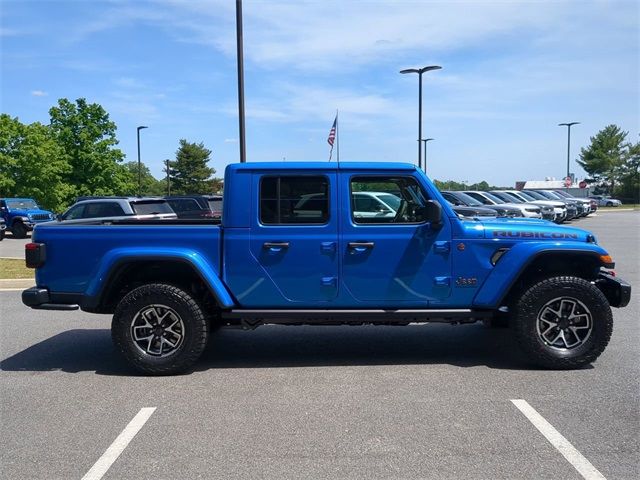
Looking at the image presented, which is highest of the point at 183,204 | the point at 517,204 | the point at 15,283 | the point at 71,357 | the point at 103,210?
the point at 183,204

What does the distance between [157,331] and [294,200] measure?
184 centimetres

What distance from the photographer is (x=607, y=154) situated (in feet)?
249

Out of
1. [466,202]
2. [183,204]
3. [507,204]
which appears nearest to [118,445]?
[183,204]

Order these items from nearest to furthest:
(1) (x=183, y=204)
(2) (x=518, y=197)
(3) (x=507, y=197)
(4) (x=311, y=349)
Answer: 1. (4) (x=311, y=349)
2. (1) (x=183, y=204)
3. (3) (x=507, y=197)
4. (2) (x=518, y=197)

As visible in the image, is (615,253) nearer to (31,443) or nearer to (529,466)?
(529,466)

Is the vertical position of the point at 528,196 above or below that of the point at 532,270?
above

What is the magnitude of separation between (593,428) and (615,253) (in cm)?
1330

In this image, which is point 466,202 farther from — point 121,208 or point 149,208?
point 121,208

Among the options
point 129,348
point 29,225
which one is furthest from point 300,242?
point 29,225

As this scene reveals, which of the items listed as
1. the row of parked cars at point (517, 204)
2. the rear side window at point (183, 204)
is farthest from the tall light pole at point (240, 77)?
the row of parked cars at point (517, 204)

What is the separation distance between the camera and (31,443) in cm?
423

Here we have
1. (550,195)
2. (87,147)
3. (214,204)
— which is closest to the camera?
(214,204)

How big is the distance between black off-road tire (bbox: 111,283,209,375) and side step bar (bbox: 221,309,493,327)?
0.33m

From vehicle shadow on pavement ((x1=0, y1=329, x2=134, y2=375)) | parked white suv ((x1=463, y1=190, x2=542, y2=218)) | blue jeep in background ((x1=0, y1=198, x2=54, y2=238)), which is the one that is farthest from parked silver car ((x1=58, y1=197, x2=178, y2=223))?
parked white suv ((x1=463, y1=190, x2=542, y2=218))
